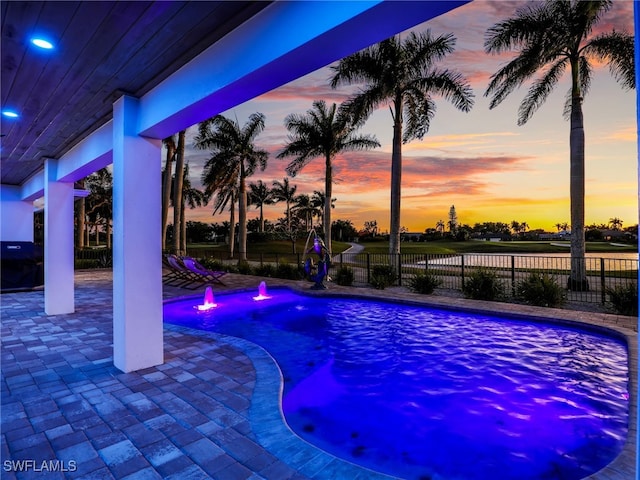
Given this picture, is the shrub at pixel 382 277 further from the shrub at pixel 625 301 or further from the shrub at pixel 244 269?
the shrub at pixel 244 269

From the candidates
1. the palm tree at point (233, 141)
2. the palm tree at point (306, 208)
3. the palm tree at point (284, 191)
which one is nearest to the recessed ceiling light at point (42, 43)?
the palm tree at point (233, 141)

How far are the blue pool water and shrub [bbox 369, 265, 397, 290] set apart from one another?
302 cm

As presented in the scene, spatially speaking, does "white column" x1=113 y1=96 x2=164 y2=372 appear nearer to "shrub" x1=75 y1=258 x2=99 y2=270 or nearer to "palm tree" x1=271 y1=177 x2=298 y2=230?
"shrub" x1=75 y1=258 x2=99 y2=270

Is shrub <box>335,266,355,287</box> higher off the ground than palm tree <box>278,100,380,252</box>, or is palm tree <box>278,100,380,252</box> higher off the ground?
palm tree <box>278,100,380,252</box>

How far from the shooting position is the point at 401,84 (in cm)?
1209

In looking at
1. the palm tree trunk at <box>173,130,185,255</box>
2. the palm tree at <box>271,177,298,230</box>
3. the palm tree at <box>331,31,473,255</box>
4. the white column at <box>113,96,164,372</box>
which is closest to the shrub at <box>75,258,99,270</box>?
the palm tree trunk at <box>173,130,185,255</box>

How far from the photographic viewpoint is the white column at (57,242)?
21.2ft

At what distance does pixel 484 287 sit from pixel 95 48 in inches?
344

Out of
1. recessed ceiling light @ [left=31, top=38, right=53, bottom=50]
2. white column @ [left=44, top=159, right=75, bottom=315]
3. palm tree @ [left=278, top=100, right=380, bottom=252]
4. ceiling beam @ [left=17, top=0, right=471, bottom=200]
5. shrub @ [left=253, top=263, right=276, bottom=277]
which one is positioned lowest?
shrub @ [left=253, top=263, right=276, bottom=277]

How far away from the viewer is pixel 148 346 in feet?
12.8

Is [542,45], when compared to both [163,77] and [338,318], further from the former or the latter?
[163,77]

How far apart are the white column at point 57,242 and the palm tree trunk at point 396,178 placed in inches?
373

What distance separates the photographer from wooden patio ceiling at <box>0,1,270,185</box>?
228 cm

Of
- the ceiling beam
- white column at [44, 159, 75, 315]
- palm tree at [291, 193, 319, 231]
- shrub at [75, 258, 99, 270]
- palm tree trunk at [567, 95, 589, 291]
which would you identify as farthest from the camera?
palm tree at [291, 193, 319, 231]
